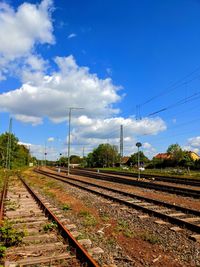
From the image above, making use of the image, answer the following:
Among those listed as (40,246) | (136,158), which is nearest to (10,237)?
(40,246)

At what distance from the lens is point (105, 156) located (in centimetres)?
12338

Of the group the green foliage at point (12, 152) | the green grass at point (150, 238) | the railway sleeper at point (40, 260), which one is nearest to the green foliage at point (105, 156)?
the green foliage at point (12, 152)

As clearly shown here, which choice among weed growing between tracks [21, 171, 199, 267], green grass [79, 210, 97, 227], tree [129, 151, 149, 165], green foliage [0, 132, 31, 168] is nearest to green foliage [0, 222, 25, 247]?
weed growing between tracks [21, 171, 199, 267]

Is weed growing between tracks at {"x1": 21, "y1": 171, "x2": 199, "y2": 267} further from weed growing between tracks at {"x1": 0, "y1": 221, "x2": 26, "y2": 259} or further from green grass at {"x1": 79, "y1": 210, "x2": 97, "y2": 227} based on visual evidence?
weed growing between tracks at {"x1": 0, "y1": 221, "x2": 26, "y2": 259}

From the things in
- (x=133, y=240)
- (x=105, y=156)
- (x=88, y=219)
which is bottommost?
(x=133, y=240)

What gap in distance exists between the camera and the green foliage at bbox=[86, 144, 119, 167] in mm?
122438

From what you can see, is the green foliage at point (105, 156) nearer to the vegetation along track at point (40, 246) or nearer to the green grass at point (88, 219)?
the green grass at point (88, 219)

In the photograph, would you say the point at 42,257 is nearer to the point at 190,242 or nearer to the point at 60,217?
the point at 190,242

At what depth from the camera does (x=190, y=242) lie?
25.7 feet

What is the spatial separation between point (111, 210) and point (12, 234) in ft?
18.8

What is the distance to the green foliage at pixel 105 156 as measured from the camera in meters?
122

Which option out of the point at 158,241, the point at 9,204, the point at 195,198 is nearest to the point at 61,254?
the point at 158,241

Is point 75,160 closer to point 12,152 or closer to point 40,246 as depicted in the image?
point 12,152

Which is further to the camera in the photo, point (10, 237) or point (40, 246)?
point (10, 237)
